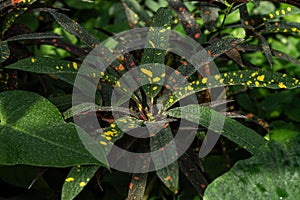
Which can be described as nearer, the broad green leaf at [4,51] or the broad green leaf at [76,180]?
the broad green leaf at [76,180]

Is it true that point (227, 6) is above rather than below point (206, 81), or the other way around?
above

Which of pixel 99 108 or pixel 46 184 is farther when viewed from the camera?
pixel 46 184

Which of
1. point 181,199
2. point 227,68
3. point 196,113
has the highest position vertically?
point 196,113

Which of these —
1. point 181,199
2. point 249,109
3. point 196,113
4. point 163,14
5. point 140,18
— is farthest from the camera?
point 249,109

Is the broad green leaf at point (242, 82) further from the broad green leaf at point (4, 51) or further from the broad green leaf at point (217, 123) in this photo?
the broad green leaf at point (4, 51)

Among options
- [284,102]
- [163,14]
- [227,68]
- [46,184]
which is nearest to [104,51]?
[163,14]

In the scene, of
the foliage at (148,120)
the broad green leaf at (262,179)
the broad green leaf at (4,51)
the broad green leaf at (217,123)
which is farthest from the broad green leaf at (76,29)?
the broad green leaf at (262,179)

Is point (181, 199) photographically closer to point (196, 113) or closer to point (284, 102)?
point (196, 113)
